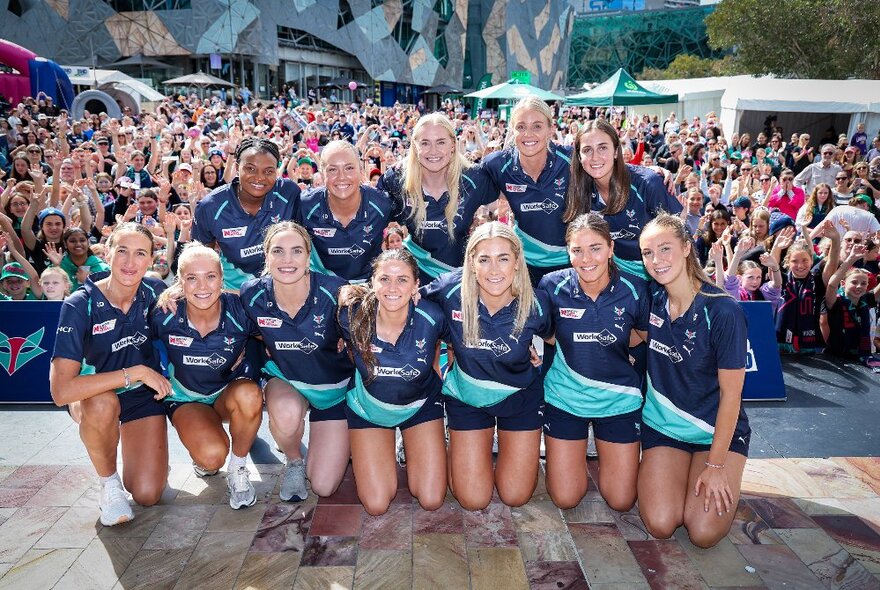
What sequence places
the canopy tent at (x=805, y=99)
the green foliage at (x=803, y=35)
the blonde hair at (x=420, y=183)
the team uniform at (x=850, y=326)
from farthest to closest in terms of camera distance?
the green foliage at (x=803, y=35) → the canopy tent at (x=805, y=99) → the team uniform at (x=850, y=326) → the blonde hair at (x=420, y=183)

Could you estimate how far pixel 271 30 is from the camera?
143 ft

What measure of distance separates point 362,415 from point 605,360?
4.79 feet

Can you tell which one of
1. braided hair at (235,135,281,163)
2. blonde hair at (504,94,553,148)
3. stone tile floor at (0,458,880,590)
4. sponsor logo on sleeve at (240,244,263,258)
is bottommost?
stone tile floor at (0,458,880,590)

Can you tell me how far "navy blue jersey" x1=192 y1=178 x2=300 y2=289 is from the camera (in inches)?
175

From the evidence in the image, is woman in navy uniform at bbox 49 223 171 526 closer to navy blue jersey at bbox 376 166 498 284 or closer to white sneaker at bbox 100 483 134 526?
white sneaker at bbox 100 483 134 526

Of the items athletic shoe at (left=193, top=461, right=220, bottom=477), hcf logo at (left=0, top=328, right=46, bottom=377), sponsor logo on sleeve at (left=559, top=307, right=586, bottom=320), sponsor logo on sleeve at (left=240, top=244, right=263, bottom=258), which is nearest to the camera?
sponsor logo on sleeve at (left=559, top=307, right=586, bottom=320)

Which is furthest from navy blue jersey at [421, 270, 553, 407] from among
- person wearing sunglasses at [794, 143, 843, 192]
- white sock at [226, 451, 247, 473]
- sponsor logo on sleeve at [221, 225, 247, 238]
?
person wearing sunglasses at [794, 143, 843, 192]

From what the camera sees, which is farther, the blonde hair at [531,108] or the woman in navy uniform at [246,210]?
the woman in navy uniform at [246,210]

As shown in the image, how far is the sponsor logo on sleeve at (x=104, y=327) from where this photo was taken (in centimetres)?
369

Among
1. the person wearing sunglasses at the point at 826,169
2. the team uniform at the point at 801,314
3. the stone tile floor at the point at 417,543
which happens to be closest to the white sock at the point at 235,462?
the stone tile floor at the point at 417,543

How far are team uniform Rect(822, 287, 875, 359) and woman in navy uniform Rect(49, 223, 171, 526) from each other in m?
5.57

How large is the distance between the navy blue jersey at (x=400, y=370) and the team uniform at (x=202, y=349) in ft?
2.10

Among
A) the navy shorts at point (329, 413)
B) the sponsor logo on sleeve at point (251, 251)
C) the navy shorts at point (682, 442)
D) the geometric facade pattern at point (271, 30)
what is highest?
the geometric facade pattern at point (271, 30)

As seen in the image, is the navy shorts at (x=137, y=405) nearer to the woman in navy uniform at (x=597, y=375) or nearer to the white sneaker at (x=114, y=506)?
the white sneaker at (x=114, y=506)
